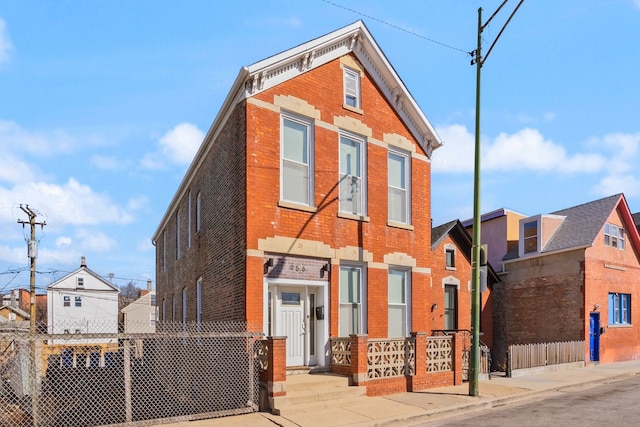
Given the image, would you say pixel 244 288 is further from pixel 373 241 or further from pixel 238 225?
pixel 373 241

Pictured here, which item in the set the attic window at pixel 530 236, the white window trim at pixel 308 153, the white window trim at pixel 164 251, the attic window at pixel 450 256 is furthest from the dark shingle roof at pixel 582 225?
the white window trim at pixel 164 251

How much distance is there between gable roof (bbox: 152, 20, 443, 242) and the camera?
499 inches

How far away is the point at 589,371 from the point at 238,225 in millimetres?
15292

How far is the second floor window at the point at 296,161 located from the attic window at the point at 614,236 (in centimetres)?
1757

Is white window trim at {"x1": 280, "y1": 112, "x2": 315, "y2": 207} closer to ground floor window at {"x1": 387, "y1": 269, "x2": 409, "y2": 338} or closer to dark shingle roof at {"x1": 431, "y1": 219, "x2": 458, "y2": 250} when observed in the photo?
ground floor window at {"x1": 387, "y1": 269, "x2": 409, "y2": 338}

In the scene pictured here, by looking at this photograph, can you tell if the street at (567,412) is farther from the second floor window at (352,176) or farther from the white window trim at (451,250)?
the white window trim at (451,250)

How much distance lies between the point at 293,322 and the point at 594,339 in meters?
16.9

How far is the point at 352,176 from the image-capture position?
14.5 m

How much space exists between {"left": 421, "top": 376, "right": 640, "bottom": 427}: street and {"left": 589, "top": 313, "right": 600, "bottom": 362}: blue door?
8.94 m

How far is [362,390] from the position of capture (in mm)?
12000

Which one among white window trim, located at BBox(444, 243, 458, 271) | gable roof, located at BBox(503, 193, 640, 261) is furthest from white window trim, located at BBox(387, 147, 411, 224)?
gable roof, located at BBox(503, 193, 640, 261)

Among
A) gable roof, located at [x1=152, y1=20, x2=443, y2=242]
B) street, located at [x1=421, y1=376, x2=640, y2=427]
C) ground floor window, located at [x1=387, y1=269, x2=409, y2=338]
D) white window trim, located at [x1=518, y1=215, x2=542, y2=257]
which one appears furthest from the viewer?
white window trim, located at [x1=518, y1=215, x2=542, y2=257]

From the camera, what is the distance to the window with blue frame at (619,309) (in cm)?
2478

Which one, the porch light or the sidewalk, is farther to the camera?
the porch light
